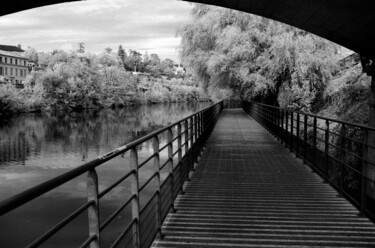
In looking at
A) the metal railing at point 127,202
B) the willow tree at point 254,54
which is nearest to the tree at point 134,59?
the willow tree at point 254,54

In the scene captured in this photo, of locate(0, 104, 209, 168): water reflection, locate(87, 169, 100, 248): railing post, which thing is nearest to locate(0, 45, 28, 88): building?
locate(0, 104, 209, 168): water reflection

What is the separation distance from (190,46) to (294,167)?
62.8 ft

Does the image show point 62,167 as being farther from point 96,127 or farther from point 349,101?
point 96,127

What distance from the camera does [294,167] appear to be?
8.87 m

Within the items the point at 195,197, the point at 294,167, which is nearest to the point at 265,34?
the point at 294,167

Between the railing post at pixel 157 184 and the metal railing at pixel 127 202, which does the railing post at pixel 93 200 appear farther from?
the railing post at pixel 157 184

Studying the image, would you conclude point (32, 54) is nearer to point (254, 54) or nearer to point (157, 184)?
point (254, 54)

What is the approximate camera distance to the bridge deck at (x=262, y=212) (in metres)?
4.37

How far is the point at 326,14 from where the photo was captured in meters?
8.22

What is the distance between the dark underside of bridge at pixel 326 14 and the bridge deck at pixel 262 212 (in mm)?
3129

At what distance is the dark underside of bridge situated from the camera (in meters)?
7.54

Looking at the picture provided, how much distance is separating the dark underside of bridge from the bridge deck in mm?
3129

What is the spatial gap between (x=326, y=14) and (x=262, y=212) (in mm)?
4730

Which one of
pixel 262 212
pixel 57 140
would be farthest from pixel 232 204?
pixel 57 140
